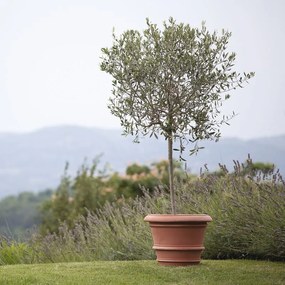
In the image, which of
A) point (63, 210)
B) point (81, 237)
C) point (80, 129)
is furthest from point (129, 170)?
point (80, 129)

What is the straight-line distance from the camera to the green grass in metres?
7.60

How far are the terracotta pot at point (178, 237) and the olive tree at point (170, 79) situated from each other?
0.94 ft

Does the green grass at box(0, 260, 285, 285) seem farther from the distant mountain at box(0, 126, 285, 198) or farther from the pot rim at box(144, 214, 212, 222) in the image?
the distant mountain at box(0, 126, 285, 198)

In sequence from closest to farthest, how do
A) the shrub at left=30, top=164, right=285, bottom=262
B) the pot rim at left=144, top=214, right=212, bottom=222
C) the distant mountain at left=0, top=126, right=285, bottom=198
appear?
the pot rim at left=144, top=214, right=212, bottom=222
the shrub at left=30, top=164, right=285, bottom=262
the distant mountain at left=0, top=126, right=285, bottom=198

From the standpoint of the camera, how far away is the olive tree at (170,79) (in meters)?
8.40

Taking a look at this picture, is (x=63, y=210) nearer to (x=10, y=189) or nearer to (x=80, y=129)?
(x=10, y=189)

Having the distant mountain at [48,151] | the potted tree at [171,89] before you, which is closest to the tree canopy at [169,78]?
the potted tree at [171,89]

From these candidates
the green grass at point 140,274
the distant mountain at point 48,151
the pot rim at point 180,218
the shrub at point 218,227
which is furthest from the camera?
the distant mountain at point 48,151

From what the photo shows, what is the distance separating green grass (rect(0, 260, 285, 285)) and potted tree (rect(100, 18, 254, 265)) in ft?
1.22

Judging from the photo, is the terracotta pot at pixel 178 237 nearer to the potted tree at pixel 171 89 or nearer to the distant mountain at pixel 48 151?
the potted tree at pixel 171 89

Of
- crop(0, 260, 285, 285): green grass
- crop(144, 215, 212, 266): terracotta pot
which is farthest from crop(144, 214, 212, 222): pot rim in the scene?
crop(0, 260, 285, 285): green grass

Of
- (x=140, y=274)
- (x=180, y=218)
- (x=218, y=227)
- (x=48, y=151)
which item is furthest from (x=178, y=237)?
(x=48, y=151)

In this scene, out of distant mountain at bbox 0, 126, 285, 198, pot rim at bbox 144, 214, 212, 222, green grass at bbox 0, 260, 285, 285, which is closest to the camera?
green grass at bbox 0, 260, 285, 285

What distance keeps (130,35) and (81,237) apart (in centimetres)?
351
